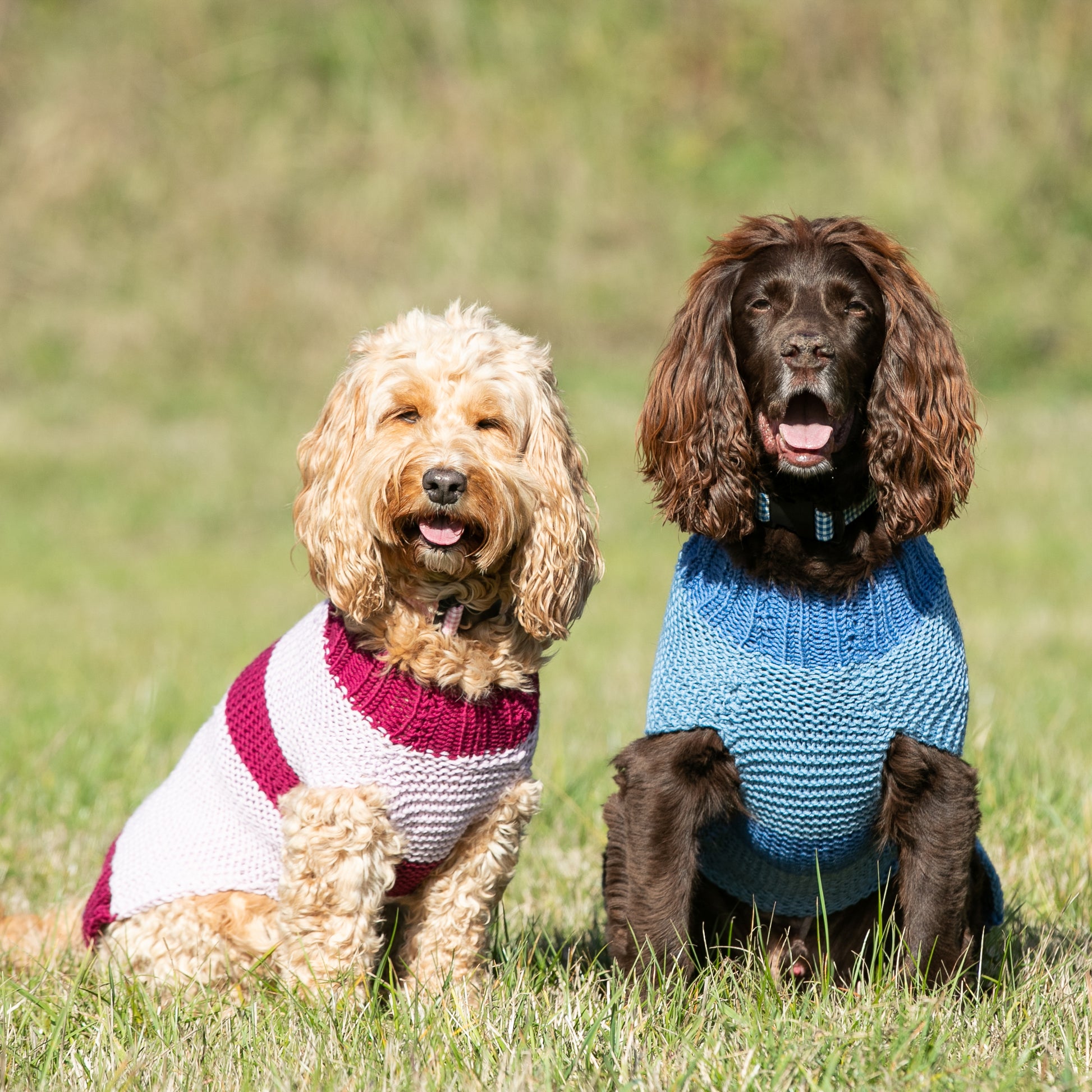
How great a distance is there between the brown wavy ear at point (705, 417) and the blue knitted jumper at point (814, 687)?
0.16 metres

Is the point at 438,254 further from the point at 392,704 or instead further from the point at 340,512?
the point at 392,704

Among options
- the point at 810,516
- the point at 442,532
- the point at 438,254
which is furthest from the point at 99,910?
the point at 438,254

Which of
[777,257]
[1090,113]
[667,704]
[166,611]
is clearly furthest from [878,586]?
[1090,113]

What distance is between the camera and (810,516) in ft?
10.8

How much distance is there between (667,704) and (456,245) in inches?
482

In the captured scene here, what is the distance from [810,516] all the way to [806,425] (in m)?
0.20

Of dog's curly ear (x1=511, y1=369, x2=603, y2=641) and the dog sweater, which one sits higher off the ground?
dog's curly ear (x1=511, y1=369, x2=603, y2=641)

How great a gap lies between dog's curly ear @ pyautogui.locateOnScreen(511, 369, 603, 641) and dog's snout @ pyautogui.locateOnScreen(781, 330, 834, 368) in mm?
615

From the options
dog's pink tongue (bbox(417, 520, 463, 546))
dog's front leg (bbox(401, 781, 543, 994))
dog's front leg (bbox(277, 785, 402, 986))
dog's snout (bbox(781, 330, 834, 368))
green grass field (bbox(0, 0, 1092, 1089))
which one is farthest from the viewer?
green grass field (bbox(0, 0, 1092, 1089))

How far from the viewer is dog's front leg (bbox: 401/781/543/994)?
3.49 meters

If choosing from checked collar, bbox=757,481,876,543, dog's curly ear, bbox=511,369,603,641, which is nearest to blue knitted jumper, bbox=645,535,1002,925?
checked collar, bbox=757,481,876,543

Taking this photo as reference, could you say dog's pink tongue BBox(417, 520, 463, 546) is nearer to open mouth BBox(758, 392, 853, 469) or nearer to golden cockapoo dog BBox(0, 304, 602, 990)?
golden cockapoo dog BBox(0, 304, 602, 990)

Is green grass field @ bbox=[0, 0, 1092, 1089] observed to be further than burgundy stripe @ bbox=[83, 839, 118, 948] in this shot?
Yes

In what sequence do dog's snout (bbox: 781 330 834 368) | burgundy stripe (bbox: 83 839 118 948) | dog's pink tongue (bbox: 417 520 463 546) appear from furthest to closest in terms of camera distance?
1. burgundy stripe (bbox: 83 839 118 948)
2. dog's pink tongue (bbox: 417 520 463 546)
3. dog's snout (bbox: 781 330 834 368)
